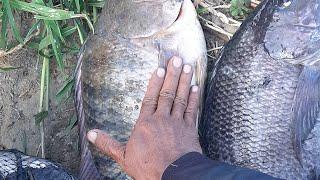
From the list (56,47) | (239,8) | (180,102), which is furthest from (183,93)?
(56,47)

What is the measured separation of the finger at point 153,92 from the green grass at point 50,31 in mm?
575

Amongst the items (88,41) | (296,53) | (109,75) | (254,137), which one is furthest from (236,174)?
(88,41)

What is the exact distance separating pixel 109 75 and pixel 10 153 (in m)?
0.70

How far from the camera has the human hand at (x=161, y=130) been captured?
10.5 ft

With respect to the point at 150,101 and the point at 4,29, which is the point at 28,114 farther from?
the point at 150,101

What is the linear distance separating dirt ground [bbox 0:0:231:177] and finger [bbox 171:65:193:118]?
1029 mm

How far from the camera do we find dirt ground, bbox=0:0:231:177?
170 inches

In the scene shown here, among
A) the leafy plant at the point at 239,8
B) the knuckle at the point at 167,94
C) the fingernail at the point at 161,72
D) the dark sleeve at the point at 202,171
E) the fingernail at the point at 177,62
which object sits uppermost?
the leafy plant at the point at 239,8

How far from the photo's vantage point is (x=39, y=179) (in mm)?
3650

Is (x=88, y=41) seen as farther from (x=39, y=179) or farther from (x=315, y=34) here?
(x=315, y=34)

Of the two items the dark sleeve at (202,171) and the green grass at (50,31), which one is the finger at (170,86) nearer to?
the dark sleeve at (202,171)

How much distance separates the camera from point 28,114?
171 inches

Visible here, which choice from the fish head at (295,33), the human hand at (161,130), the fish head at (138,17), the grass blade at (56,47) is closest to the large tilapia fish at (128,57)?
the fish head at (138,17)

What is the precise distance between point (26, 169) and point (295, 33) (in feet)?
5.11
